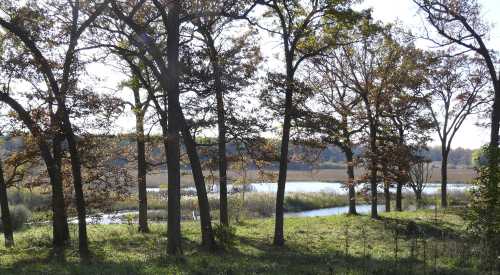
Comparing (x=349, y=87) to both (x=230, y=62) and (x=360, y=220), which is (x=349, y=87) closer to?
(x=360, y=220)

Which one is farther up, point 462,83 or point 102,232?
point 462,83

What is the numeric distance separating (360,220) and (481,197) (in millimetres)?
16791

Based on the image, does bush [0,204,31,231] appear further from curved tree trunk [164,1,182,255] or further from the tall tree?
curved tree trunk [164,1,182,255]

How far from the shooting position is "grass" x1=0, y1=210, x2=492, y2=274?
1213cm

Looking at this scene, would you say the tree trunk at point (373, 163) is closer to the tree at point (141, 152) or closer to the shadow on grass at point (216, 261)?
the shadow on grass at point (216, 261)

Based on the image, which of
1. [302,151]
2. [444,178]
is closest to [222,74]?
[302,151]

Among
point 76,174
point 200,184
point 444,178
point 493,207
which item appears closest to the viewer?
point 493,207

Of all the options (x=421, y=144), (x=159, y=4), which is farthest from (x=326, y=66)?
(x=159, y=4)

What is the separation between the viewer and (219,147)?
77.6ft

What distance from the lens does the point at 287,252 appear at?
18.1 m

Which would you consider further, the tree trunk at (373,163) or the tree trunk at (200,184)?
the tree trunk at (373,163)

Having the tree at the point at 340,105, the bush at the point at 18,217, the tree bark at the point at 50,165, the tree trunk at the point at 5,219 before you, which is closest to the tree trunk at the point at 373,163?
the tree at the point at 340,105

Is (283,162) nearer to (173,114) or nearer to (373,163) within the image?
(173,114)

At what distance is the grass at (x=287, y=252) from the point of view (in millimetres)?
12133
